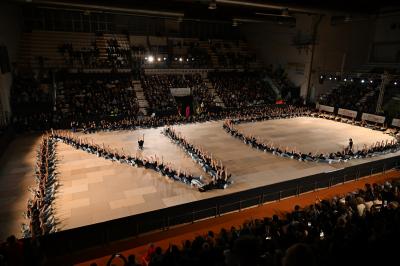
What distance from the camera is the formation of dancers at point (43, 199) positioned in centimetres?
1088

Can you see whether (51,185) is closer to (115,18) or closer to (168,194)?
(168,194)

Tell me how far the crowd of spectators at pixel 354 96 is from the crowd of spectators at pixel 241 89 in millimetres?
7725

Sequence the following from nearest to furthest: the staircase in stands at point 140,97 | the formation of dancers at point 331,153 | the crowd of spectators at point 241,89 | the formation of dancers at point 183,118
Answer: the formation of dancers at point 331,153
the formation of dancers at point 183,118
the staircase in stands at point 140,97
the crowd of spectators at point 241,89

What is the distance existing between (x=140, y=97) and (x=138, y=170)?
18.8 meters

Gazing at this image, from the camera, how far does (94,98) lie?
31172 millimetres

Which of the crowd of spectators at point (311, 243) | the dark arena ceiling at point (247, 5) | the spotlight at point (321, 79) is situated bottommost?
the crowd of spectators at point (311, 243)

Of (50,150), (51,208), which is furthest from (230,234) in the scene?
(50,150)

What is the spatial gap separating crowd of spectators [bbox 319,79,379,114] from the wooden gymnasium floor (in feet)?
27.9

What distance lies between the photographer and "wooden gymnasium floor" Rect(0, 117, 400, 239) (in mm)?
12959

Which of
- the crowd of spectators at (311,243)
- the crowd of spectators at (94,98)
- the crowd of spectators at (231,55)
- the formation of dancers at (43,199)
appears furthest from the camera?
the crowd of spectators at (231,55)

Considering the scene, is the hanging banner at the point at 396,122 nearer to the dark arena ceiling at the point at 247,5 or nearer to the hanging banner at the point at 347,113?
the hanging banner at the point at 347,113

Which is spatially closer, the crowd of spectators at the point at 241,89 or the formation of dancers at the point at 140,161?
the formation of dancers at the point at 140,161

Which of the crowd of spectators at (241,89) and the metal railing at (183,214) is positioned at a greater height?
the crowd of spectators at (241,89)

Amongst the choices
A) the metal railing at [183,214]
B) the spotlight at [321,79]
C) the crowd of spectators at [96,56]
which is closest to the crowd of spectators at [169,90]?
the crowd of spectators at [96,56]
